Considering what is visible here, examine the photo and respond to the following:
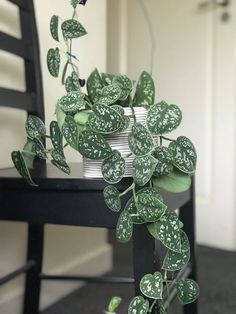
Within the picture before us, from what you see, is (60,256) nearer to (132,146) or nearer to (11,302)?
(11,302)

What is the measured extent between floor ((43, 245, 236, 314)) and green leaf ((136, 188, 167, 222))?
2.28 ft

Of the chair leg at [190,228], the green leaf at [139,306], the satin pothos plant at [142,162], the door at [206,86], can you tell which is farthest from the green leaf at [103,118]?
the door at [206,86]

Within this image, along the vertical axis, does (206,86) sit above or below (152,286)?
above

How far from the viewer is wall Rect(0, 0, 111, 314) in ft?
3.40

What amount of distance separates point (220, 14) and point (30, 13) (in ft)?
3.86

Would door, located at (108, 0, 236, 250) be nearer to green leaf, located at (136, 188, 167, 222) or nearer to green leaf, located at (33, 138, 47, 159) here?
green leaf, located at (33, 138, 47, 159)

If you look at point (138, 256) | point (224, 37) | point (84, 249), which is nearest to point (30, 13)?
point (138, 256)

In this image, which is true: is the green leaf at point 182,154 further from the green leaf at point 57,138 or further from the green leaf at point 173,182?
the green leaf at point 57,138

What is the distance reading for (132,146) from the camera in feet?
1.78

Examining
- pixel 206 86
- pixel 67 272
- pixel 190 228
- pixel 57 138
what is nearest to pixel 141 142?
pixel 57 138

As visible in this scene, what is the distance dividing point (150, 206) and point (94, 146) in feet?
0.35

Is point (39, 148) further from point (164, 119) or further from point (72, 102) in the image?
point (164, 119)

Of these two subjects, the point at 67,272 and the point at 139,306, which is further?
the point at 67,272

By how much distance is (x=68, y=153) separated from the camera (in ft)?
3.99
